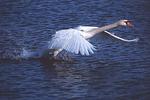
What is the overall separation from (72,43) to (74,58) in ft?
6.70

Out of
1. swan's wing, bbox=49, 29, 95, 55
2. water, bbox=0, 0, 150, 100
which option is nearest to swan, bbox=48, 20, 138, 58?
swan's wing, bbox=49, 29, 95, 55

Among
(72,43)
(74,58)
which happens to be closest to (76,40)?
(72,43)

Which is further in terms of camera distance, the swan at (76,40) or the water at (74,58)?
the swan at (76,40)

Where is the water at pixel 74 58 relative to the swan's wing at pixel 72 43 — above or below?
below

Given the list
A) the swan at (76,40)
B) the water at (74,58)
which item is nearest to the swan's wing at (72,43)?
the swan at (76,40)

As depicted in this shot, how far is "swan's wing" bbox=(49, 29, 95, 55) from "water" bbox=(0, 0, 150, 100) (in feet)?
2.44

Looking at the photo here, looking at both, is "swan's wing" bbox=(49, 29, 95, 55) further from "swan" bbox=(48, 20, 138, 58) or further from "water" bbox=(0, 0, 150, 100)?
"water" bbox=(0, 0, 150, 100)

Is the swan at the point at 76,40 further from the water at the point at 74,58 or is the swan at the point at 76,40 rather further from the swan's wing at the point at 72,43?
the water at the point at 74,58

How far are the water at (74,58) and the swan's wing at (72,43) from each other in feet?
2.44

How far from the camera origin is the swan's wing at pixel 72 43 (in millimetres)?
15219

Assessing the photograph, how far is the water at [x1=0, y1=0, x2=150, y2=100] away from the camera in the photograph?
14758 millimetres

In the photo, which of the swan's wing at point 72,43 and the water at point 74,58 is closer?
the water at point 74,58

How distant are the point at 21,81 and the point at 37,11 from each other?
7196mm

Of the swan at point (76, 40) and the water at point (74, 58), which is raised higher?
the swan at point (76, 40)
